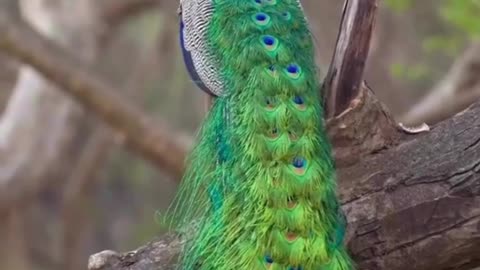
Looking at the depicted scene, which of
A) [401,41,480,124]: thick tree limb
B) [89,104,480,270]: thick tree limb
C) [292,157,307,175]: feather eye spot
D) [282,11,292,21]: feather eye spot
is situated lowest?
[401,41,480,124]: thick tree limb

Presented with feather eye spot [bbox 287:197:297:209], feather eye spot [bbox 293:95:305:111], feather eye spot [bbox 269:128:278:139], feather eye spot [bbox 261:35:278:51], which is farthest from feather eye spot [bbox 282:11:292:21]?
feather eye spot [bbox 287:197:297:209]

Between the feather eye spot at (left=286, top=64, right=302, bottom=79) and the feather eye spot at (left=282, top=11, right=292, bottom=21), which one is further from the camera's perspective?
the feather eye spot at (left=282, top=11, right=292, bottom=21)

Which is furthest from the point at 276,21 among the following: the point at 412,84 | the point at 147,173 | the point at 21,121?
the point at 147,173

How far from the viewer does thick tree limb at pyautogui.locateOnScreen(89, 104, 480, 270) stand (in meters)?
2.39

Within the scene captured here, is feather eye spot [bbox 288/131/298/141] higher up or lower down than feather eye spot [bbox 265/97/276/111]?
lower down

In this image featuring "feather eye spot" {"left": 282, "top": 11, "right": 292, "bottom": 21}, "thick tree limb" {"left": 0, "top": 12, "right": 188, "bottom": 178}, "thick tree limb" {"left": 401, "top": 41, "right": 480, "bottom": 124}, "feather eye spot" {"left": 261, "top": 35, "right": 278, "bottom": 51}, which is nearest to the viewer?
"feather eye spot" {"left": 261, "top": 35, "right": 278, "bottom": 51}

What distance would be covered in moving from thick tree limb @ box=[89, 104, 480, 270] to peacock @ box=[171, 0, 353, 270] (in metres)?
0.10

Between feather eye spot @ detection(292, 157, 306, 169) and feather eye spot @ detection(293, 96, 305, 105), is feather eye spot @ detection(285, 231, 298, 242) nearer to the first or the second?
feather eye spot @ detection(292, 157, 306, 169)

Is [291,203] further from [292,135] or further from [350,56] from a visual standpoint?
[350,56]

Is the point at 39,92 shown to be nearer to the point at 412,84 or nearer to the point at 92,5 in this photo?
the point at 92,5

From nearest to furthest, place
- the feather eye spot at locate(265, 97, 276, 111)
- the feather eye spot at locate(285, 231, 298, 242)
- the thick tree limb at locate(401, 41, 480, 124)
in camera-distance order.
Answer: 1. the feather eye spot at locate(285, 231, 298, 242)
2. the feather eye spot at locate(265, 97, 276, 111)
3. the thick tree limb at locate(401, 41, 480, 124)

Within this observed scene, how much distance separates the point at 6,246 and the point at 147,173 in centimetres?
550

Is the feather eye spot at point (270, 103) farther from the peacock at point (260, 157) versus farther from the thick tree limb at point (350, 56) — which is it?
the thick tree limb at point (350, 56)

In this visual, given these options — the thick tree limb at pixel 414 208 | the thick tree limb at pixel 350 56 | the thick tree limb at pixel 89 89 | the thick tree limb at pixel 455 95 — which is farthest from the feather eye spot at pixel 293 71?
the thick tree limb at pixel 455 95
